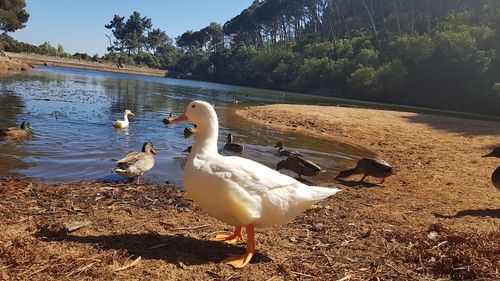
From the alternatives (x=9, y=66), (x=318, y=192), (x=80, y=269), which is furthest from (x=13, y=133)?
(x=9, y=66)

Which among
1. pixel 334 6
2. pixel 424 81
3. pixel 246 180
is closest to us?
pixel 246 180

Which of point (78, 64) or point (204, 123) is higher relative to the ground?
point (204, 123)

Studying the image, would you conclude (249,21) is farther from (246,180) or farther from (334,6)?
(246,180)

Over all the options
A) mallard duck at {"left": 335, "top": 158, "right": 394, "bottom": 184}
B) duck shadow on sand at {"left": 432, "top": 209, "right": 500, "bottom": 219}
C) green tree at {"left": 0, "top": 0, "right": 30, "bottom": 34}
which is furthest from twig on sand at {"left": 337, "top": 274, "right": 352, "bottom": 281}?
green tree at {"left": 0, "top": 0, "right": 30, "bottom": 34}

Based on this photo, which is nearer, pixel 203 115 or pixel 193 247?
pixel 193 247

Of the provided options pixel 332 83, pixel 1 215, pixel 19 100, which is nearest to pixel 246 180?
pixel 1 215

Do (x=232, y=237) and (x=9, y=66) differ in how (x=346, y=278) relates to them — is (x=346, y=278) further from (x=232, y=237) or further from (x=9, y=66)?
(x=9, y=66)

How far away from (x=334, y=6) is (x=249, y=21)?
96.5 ft

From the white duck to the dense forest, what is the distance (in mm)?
50676

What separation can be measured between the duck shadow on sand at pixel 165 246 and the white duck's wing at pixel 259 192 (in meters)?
0.55

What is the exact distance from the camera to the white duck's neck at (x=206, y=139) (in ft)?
16.2

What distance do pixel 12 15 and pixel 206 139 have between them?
3031 inches

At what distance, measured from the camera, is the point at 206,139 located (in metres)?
5.04

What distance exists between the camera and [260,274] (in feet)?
14.6
